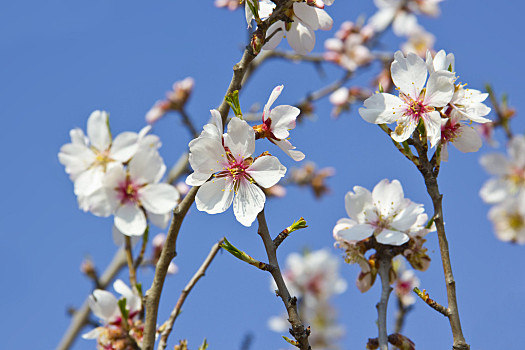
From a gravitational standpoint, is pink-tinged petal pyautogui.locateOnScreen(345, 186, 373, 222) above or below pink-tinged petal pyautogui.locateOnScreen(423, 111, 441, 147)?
below

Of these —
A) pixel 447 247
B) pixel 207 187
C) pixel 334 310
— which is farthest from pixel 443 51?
pixel 334 310

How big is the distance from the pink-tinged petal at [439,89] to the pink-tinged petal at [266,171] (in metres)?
0.50

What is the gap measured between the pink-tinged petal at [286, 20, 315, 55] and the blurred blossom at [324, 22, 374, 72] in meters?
4.13

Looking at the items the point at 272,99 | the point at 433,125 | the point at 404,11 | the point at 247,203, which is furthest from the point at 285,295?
the point at 404,11

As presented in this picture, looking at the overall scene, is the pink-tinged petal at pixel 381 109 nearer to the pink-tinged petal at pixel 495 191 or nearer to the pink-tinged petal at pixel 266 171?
the pink-tinged petal at pixel 266 171

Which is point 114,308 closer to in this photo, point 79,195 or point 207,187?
point 79,195

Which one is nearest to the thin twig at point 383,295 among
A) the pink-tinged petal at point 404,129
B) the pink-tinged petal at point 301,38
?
the pink-tinged petal at point 404,129

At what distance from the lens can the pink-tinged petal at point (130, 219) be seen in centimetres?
201

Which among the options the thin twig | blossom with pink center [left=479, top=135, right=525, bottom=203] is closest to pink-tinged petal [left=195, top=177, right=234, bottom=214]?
the thin twig

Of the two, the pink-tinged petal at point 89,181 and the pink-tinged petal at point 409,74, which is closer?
the pink-tinged petal at point 409,74

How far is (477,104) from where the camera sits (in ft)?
5.53

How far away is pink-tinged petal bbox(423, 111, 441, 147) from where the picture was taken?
1.57 metres

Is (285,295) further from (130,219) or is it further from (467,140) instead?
(130,219)

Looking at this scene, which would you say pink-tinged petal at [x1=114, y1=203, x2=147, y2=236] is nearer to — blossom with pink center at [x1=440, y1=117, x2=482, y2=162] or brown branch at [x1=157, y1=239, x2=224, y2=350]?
brown branch at [x1=157, y1=239, x2=224, y2=350]
